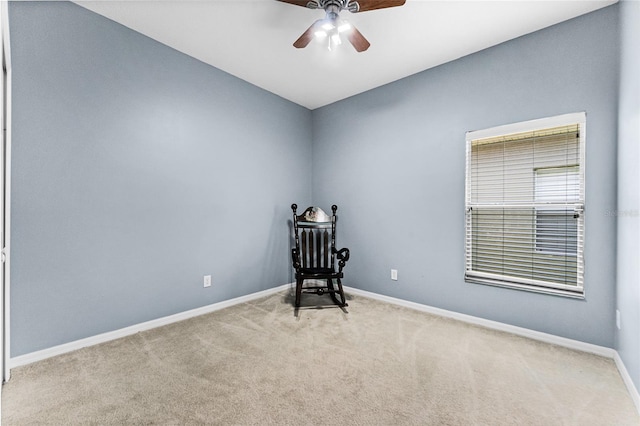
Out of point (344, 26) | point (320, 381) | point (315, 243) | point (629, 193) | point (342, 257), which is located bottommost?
point (320, 381)

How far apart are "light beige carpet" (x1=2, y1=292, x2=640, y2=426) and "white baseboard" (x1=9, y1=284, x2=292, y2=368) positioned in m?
0.07

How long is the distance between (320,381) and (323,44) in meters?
2.82

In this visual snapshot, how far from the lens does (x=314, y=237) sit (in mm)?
3725

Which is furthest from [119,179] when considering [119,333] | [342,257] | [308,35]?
[342,257]

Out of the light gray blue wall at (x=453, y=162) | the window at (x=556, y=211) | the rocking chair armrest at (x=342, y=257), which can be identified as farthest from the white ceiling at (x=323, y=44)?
the rocking chair armrest at (x=342, y=257)

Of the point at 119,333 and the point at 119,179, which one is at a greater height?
the point at 119,179

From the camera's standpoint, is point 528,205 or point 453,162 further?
point 453,162

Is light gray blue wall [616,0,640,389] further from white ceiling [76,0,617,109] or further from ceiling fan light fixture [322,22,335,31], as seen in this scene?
ceiling fan light fixture [322,22,335,31]

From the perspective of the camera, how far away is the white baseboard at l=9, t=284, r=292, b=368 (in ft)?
6.46

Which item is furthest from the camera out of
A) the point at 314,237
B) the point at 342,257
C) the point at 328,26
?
the point at 314,237

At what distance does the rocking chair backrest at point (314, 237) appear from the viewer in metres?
3.55

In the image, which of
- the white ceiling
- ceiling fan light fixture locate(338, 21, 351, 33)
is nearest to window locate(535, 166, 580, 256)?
the white ceiling

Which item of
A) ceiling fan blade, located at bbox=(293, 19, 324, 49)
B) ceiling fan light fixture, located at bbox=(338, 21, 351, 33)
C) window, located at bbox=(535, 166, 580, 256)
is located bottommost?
window, located at bbox=(535, 166, 580, 256)

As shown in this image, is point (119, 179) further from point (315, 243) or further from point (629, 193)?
point (629, 193)
